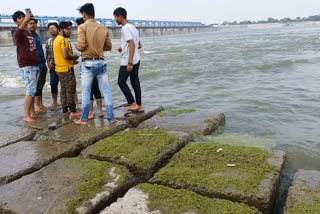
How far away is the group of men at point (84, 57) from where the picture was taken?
4.01 meters

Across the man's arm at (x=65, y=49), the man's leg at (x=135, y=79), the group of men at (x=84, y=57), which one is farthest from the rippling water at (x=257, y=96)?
the man's arm at (x=65, y=49)

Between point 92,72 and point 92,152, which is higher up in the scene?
point 92,72

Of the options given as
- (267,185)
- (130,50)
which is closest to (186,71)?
(130,50)

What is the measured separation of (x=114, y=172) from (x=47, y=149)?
1236 mm

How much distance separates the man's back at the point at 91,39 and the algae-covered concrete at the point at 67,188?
1747mm

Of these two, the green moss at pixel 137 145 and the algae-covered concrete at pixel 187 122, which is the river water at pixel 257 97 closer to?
the algae-covered concrete at pixel 187 122

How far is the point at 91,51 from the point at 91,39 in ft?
0.56

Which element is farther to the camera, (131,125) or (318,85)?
(318,85)

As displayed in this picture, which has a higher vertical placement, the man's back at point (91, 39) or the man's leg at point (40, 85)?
the man's back at point (91, 39)

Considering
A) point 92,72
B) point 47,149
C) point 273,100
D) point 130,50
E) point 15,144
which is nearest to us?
point 47,149

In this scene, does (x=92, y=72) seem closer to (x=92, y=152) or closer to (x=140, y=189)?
(x=92, y=152)

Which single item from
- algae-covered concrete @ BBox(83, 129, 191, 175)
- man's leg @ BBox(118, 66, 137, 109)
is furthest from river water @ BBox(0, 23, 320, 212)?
man's leg @ BBox(118, 66, 137, 109)

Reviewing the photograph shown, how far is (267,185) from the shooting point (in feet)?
7.57

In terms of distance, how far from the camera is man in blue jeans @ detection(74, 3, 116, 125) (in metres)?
3.94
